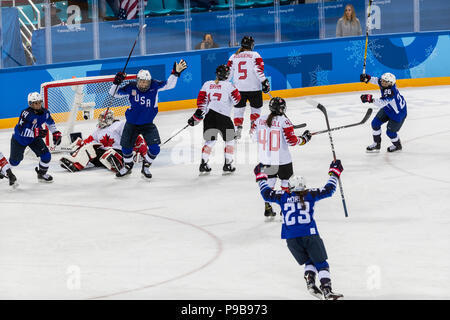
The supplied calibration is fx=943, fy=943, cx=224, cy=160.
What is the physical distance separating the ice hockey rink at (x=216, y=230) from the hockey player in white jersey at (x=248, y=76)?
581 millimetres

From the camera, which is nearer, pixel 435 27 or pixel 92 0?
pixel 92 0

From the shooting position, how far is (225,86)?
1095 centimetres

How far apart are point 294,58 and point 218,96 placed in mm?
6465

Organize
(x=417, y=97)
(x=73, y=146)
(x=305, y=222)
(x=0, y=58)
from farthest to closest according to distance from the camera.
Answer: (x=417, y=97)
(x=0, y=58)
(x=73, y=146)
(x=305, y=222)

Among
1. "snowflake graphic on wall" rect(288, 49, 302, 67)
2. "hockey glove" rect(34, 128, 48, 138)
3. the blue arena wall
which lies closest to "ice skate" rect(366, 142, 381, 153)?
"hockey glove" rect(34, 128, 48, 138)

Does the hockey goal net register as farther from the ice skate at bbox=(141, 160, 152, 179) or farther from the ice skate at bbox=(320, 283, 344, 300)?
the ice skate at bbox=(320, 283, 344, 300)

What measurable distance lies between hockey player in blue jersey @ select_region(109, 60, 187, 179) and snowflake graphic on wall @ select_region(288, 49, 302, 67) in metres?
6.24

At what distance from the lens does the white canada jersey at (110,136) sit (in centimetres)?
1184

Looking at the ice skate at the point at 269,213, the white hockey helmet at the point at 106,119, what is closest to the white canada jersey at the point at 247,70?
the white hockey helmet at the point at 106,119

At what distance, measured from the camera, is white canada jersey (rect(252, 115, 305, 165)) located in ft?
27.9

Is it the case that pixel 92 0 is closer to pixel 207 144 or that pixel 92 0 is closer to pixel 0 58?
pixel 0 58

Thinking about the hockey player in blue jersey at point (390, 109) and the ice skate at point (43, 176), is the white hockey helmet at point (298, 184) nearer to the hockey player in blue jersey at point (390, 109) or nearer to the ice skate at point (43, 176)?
the ice skate at point (43, 176)

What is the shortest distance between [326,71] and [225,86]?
681 centimetres
